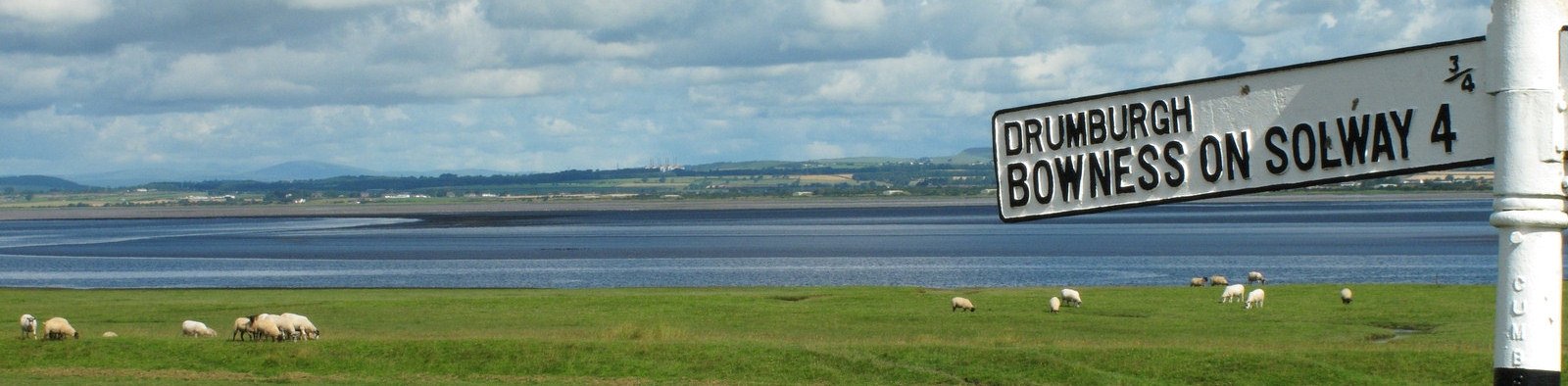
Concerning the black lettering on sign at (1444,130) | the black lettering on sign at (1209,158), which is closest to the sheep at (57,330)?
the black lettering on sign at (1209,158)

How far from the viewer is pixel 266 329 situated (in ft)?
110

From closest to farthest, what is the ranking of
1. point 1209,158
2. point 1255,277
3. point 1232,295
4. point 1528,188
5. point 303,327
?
point 1528,188
point 1209,158
point 303,327
point 1232,295
point 1255,277

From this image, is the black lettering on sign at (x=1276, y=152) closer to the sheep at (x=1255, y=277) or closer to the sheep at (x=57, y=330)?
the sheep at (x=57, y=330)

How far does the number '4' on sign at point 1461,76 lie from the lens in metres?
3.65

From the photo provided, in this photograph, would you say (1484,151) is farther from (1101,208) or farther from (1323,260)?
(1323,260)

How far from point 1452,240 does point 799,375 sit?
396 ft

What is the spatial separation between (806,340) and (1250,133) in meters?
31.7

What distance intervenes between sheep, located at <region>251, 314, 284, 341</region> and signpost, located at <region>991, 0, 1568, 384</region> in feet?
105

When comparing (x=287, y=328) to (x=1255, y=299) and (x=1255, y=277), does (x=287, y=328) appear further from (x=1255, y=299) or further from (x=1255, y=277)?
(x=1255, y=277)

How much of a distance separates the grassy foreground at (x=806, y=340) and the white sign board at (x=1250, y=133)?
22468 millimetres

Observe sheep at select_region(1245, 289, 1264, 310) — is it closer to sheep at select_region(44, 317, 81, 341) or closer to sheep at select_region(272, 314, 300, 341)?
sheep at select_region(272, 314, 300, 341)

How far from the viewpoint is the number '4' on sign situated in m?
3.65

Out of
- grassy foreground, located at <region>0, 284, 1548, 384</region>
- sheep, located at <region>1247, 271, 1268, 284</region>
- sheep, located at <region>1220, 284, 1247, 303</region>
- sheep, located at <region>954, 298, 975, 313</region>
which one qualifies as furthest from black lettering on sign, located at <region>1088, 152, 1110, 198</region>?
sheep, located at <region>1247, 271, 1268, 284</region>

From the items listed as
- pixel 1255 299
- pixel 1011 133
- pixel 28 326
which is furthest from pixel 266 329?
pixel 1011 133
